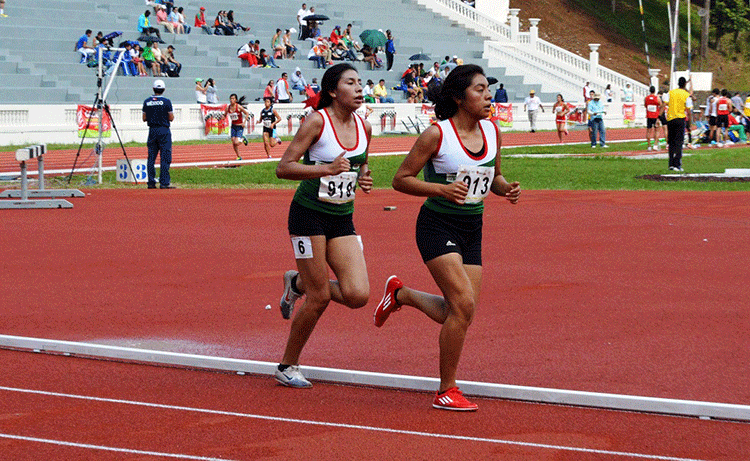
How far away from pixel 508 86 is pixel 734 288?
140 ft

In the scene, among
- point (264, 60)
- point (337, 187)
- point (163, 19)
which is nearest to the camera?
point (337, 187)

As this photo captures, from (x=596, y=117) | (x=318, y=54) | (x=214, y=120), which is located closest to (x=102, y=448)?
(x=596, y=117)

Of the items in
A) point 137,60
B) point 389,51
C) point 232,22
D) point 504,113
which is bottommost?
point 504,113

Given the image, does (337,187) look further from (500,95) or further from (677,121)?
(500,95)

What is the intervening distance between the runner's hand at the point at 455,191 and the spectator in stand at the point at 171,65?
36.2 m

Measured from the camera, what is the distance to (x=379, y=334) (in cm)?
833

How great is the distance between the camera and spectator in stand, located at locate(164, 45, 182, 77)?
135ft

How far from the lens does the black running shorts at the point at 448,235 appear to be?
6.20 m

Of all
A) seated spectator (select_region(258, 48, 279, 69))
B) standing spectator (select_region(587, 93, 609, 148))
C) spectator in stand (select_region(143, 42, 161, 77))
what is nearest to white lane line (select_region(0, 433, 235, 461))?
standing spectator (select_region(587, 93, 609, 148))

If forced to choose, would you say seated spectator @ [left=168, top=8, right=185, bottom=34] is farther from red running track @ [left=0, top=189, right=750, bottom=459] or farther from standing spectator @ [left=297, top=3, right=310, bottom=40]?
red running track @ [left=0, top=189, right=750, bottom=459]

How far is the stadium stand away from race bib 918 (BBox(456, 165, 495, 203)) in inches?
1213

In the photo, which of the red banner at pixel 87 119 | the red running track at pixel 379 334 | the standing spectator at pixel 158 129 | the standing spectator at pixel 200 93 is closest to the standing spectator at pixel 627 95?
the standing spectator at pixel 200 93

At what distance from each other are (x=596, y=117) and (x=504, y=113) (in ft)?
43.4

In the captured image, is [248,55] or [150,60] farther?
[248,55]
